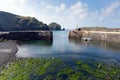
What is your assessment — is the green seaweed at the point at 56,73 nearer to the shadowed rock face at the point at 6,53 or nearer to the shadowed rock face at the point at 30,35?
the shadowed rock face at the point at 6,53

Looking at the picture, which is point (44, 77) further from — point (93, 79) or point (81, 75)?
point (93, 79)

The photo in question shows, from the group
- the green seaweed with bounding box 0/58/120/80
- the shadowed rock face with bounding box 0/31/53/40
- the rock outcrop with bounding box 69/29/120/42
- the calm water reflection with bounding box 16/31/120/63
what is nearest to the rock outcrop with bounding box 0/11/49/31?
the shadowed rock face with bounding box 0/31/53/40

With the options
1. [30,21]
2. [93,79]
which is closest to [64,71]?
[93,79]

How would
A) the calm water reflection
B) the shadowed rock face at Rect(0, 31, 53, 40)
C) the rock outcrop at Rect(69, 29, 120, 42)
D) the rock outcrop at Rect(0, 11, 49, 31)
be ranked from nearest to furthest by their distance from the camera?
the calm water reflection → the rock outcrop at Rect(69, 29, 120, 42) → the shadowed rock face at Rect(0, 31, 53, 40) → the rock outcrop at Rect(0, 11, 49, 31)

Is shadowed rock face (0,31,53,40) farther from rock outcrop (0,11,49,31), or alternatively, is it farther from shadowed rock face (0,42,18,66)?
rock outcrop (0,11,49,31)

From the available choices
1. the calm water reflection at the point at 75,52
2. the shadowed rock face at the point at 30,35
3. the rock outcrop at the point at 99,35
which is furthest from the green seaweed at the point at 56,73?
the shadowed rock face at the point at 30,35

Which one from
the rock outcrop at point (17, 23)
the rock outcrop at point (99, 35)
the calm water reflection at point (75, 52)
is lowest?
the calm water reflection at point (75, 52)

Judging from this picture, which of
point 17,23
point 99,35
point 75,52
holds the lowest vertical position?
point 75,52

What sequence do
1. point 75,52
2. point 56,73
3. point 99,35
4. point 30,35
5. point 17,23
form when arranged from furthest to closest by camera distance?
point 17,23 < point 30,35 < point 99,35 < point 75,52 < point 56,73

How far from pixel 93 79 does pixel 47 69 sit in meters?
7.02

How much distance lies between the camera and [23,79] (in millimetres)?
17875

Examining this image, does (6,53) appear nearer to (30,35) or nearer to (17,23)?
(30,35)

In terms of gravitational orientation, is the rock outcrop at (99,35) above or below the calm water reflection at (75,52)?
above

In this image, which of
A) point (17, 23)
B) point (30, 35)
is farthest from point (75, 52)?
point (17, 23)
